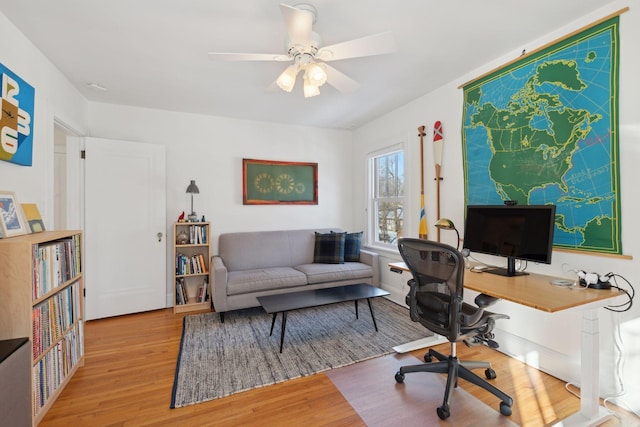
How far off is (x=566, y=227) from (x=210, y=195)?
12.1ft

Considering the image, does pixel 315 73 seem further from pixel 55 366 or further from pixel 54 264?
pixel 55 366

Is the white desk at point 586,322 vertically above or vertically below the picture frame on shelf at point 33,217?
below

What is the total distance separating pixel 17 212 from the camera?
5.99 ft

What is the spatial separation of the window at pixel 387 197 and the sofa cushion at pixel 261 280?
54.9 inches

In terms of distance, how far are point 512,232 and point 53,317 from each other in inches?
124

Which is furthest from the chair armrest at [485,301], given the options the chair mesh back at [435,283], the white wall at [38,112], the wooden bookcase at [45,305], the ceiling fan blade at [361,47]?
the white wall at [38,112]

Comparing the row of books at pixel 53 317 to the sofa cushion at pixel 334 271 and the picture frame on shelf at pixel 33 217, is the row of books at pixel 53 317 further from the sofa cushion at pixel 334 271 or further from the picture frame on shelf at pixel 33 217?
the sofa cushion at pixel 334 271

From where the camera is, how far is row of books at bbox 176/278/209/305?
346cm

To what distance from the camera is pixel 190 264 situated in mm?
3531

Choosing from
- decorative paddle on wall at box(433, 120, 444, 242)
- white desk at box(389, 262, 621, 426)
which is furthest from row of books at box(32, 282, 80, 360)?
decorative paddle on wall at box(433, 120, 444, 242)

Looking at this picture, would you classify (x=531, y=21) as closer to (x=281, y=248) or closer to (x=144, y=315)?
(x=281, y=248)

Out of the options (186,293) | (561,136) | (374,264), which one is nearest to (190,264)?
(186,293)

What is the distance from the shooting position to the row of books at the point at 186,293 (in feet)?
11.4

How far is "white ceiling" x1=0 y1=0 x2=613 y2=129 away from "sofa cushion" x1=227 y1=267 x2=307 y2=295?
6.35ft
